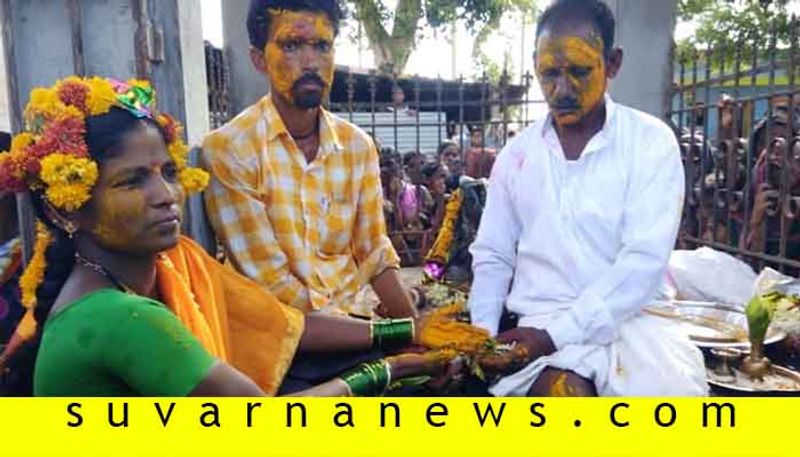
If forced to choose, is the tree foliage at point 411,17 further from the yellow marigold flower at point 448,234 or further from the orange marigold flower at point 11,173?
the orange marigold flower at point 11,173

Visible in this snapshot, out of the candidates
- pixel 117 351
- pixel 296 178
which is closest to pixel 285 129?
pixel 296 178

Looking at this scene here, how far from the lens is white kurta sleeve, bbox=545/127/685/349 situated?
2.01 m

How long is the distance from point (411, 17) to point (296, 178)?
1461 centimetres

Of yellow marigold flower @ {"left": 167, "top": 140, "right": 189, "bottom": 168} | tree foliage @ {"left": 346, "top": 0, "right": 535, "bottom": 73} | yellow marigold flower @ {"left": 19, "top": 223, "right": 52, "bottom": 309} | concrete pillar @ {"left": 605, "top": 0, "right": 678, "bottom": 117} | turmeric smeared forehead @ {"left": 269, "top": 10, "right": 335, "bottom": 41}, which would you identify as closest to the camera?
yellow marigold flower @ {"left": 19, "top": 223, "right": 52, "bottom": 309}

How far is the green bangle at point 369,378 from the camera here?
1.85 meters

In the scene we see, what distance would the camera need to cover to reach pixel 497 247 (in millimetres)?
2398

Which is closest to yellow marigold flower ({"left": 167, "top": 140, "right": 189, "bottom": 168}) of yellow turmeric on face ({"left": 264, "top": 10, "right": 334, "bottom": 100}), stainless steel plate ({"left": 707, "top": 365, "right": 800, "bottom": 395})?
yellow turmeric on face ({"left": 264, "top": 10, "right": 334, "bottom": 100})

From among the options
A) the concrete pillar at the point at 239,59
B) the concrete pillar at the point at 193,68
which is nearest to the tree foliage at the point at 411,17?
the concrete pillar at the point at 239,59

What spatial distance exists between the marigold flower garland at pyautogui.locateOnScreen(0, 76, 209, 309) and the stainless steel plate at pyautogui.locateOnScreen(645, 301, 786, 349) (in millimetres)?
1789

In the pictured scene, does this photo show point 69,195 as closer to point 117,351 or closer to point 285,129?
point 117,351

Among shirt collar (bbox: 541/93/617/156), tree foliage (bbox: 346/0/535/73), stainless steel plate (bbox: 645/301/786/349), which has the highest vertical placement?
tree foliage (bbox: 346/0/535/73)

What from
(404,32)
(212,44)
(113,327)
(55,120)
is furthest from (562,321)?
(404,32)

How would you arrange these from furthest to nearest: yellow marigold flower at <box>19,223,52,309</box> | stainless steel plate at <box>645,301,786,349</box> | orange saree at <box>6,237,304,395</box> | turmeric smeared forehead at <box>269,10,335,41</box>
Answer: stainless steel plate at <box>645,301,786,349</box>, turmeric smeared forehead at <box>269,10,335,41</box>, orange saree at <box>6,237,304,395</box>, yellow marigold flower at <box>19,223,52,309</box>

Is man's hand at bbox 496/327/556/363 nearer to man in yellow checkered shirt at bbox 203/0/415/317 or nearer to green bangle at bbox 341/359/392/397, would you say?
green bangle at bbox 341/359/392/397
